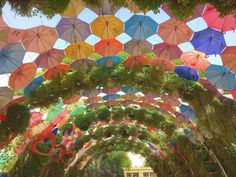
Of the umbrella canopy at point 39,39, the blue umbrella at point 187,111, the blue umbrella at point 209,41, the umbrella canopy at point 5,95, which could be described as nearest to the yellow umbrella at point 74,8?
the umbrella canopy at point 39,39

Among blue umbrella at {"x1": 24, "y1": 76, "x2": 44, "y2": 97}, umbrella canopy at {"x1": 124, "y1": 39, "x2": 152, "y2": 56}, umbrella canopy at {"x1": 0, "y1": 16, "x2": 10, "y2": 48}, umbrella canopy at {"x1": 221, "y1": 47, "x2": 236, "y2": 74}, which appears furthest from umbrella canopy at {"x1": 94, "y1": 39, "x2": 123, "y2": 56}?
umbrella canopy at {"x1": 221, "y1": 47, "x2": 236, "y2": 74}

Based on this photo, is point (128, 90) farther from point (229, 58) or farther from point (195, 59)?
point (229, 58)

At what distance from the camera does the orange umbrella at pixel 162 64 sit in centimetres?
1162

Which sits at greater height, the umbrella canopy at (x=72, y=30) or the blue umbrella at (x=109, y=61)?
the blue umbrella at (x=109, y=61)

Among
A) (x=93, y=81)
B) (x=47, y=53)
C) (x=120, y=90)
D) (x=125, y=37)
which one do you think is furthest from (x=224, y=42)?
(x=120, y=90)

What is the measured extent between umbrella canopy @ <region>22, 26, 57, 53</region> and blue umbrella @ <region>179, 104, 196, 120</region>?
704 cm

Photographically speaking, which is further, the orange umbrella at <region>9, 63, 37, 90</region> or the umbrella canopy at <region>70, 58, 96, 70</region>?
the umbrella canopy at <region>70, 58, 96, 70</region>

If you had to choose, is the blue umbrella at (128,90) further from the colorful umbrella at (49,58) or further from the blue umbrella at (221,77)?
the colorful umbrella at (49,58)

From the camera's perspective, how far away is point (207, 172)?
59.7 feet

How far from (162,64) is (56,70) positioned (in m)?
3.32

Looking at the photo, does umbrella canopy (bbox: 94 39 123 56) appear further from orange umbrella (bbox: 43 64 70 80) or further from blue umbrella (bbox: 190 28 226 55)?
blue umbrella (bbox: 190 28 226 55)

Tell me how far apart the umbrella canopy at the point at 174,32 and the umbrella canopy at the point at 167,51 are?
1.40 feet

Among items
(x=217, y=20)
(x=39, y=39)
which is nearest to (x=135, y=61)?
(x=39, y=39)

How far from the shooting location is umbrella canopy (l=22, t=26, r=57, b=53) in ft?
32.4
